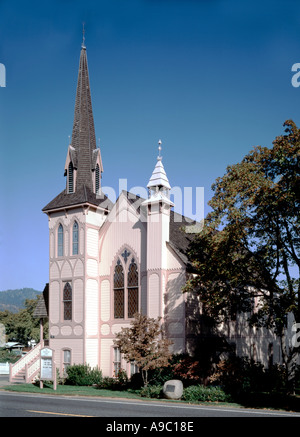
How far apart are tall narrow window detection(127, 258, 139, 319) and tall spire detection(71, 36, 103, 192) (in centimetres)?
656

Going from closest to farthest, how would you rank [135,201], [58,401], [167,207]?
[58,401], [167,207], [135,201]

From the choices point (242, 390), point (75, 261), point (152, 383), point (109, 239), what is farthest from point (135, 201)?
point (242, 390)

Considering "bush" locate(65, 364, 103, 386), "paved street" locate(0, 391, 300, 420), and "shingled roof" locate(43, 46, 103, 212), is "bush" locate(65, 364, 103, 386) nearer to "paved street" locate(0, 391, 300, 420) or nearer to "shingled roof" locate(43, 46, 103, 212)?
"paved street" locate(0, 391, 300, 420)

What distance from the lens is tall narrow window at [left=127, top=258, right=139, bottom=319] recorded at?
32.2m

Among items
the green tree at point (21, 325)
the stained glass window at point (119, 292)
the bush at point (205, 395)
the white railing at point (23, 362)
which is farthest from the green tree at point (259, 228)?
the green tree at point (21, 325)

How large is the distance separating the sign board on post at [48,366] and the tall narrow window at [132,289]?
6083 mm

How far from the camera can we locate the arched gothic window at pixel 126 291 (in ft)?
106

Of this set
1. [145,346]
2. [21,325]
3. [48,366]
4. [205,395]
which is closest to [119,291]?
[145,346]

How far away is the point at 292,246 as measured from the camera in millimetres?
24281

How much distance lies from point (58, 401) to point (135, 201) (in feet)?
49.0

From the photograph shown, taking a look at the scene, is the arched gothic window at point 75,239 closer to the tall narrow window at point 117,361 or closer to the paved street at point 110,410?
the tall narrow window at point 117,361

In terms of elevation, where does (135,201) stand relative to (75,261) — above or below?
above

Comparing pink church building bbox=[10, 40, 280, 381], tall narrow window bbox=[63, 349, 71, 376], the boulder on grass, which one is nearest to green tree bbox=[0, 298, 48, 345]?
pink church building bbox=[10, 40, 280, 381]
